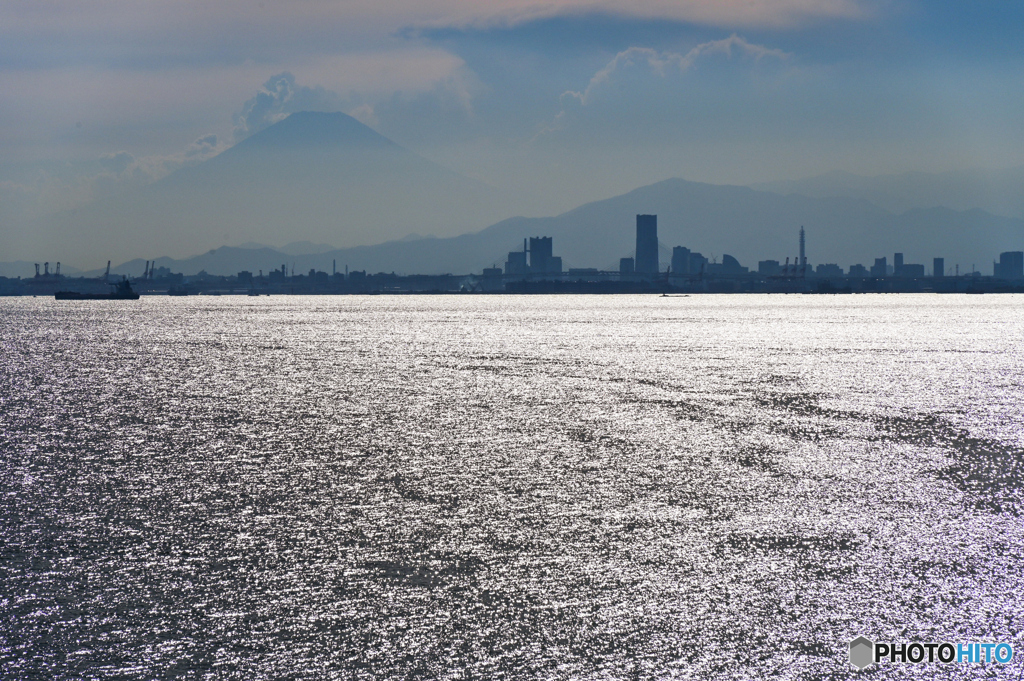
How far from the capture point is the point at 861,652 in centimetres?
1060

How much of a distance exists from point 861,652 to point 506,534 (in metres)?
6.69

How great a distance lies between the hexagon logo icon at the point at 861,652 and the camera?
1035 cm

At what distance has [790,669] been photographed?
10.0 metres

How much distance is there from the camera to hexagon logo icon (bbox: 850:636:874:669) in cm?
1035

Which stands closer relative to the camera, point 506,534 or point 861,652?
point 861,652

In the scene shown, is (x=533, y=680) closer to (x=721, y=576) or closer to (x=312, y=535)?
(x=721, y=576)

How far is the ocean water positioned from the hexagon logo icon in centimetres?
13

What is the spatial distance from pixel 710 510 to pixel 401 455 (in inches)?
388

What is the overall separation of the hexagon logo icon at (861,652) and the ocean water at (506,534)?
5.3 inches

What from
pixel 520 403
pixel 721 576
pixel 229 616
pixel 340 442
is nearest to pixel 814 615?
pixel 721 576

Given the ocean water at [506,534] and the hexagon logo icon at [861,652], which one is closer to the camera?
the hexagon logo icon at [861,652]

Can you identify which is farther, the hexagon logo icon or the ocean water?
the ocean water

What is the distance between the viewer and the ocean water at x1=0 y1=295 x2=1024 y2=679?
10633mm

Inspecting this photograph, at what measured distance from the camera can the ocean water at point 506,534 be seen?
10.6 metres
